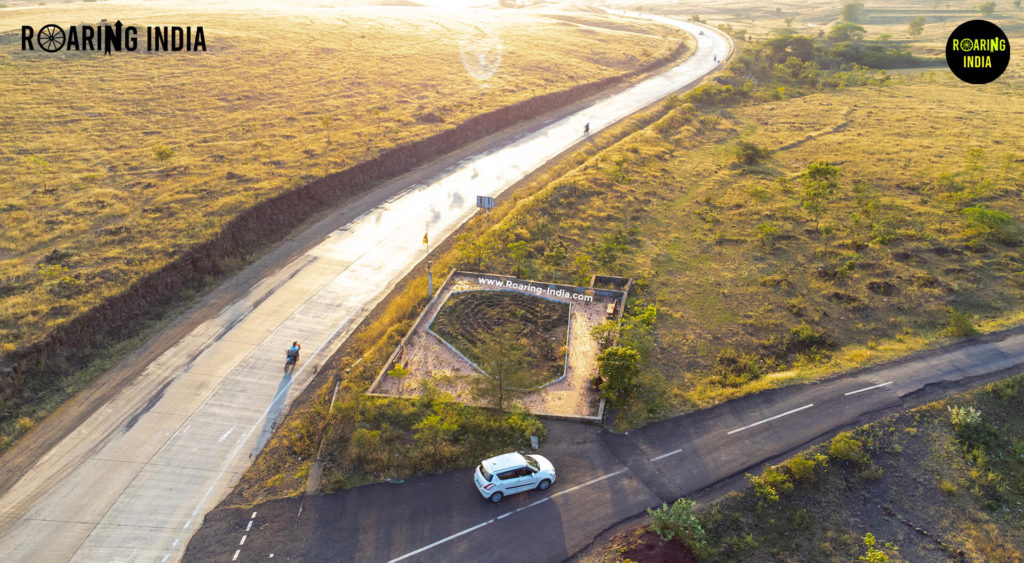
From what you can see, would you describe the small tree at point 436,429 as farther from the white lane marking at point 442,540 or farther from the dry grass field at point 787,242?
the dry grass field at point 787,242

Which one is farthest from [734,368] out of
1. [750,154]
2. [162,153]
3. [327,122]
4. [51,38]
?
[51,38]

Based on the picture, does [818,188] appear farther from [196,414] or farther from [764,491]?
[196,414]

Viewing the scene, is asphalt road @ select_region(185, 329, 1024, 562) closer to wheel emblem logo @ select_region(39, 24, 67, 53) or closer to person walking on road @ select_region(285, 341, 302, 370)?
person walking on road @ select_region(285, 341, 302, 370)

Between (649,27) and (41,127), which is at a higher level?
(649,27)

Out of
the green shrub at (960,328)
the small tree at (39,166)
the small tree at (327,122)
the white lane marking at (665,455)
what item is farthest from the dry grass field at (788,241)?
the small tree at (39,166)

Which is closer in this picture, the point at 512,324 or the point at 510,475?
the point at 510,475

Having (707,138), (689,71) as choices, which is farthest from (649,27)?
(707,138)

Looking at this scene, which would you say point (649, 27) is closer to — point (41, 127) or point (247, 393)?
point (41, 127)
